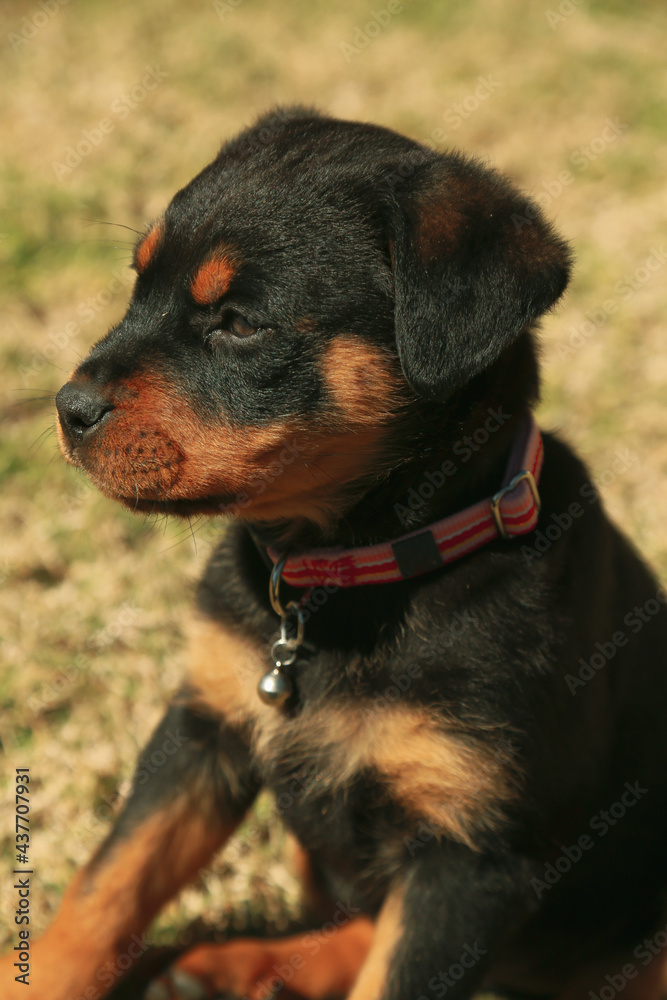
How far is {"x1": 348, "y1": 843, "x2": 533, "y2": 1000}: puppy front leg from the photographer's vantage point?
2.25 m

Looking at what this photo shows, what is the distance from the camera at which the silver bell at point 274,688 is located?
239 centimetres

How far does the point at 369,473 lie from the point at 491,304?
0.54 metres

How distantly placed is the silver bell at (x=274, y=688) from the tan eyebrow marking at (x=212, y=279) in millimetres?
947

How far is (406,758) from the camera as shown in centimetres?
230

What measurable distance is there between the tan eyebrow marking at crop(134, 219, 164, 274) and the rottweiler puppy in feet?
0.04

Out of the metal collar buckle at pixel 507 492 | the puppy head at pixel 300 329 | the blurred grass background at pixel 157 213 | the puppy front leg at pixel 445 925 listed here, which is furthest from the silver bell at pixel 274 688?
the blurred grass background at pixel 157 213

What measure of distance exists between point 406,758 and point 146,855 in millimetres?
817

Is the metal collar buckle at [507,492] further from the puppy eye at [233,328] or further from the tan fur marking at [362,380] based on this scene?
the puppy eye at [233,328]

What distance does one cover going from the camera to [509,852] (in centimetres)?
233

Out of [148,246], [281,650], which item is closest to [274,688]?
[281,650]

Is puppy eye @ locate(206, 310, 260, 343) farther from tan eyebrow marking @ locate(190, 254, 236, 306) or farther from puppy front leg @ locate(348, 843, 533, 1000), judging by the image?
puppy front leg @ locate(348, 843, 533, 1000)

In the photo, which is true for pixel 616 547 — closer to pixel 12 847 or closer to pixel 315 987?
pixel 315 987

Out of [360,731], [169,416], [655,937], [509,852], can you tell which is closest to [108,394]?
[169,416]

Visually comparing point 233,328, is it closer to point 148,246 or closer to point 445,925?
point 148,246
